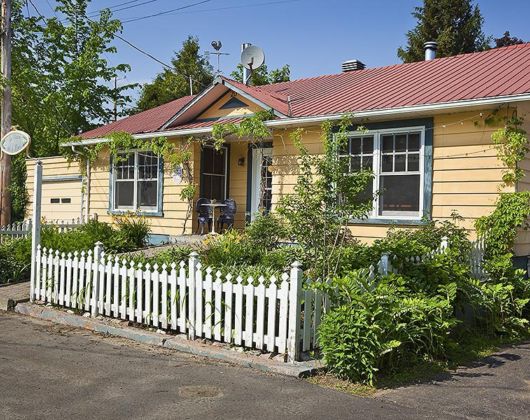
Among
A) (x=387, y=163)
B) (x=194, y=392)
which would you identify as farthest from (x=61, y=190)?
(x=194, y=392)

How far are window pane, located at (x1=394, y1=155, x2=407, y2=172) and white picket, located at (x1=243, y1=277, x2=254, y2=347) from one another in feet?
17.7

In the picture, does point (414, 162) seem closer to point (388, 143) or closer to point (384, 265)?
point (388, 143)

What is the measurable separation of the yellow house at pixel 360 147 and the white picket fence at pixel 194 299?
3460mm

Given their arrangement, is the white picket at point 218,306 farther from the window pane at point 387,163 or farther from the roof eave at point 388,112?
the window pane at point 387,163

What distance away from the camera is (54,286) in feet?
28.7

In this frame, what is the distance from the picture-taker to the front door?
13977mm

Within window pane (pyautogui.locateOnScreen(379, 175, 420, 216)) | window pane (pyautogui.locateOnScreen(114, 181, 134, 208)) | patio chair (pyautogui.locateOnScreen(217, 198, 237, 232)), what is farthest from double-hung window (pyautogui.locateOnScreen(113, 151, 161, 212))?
window pane (pyautogui.locateOnScreen(379, 175, 420, 216))

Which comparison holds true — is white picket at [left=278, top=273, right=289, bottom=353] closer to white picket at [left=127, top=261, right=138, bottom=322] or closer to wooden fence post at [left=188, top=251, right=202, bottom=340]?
wooden fence post at [left=188, top=251, right=202, bottom=340]

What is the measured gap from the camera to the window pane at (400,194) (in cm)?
1057

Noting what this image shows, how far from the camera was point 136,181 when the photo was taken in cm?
1529

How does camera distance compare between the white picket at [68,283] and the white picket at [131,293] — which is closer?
the white picket at [131,293]

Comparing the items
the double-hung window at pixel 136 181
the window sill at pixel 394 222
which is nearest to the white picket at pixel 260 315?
the window sill at pixel 394 222

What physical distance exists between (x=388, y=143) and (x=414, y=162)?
67cm

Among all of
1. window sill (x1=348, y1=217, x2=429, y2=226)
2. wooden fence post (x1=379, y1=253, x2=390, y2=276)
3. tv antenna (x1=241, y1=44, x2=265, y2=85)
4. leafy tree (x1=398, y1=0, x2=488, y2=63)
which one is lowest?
wooden fence post (x1=379, y1=253, x2=390, y2=276)
